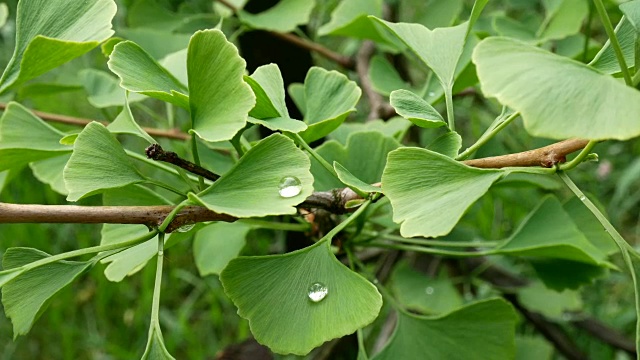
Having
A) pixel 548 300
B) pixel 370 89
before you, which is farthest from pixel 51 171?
pixel 548 300

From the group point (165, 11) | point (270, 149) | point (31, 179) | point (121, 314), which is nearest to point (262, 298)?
point (270, 149)

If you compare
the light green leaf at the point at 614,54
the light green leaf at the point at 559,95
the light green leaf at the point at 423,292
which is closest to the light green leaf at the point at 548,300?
the light green leaf at the point at 423,292

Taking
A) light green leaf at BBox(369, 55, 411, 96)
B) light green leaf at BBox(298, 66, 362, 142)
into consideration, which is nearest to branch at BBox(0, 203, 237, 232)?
light green leaf at BBox(298, 66, 362, 142)

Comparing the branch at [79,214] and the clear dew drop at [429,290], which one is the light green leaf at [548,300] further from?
the branch at [79,214]

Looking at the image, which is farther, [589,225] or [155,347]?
[589,225]

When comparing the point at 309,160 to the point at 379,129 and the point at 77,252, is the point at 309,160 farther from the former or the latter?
the point at 379,129

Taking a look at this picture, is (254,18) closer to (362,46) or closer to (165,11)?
(165,11)
